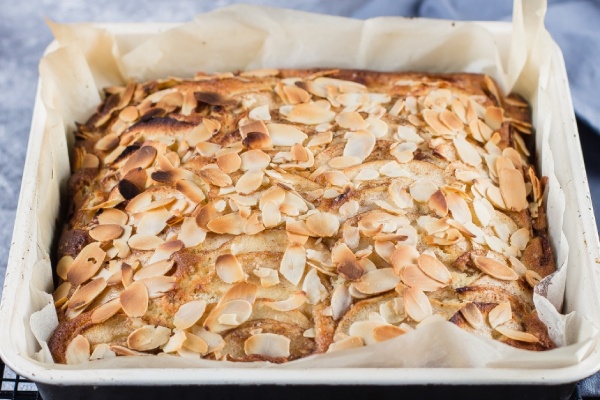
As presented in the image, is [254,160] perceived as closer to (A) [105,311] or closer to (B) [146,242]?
(B) [146,242]

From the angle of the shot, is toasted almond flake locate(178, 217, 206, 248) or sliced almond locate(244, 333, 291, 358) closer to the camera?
sliced almond locate(244, 333, 291, 358)

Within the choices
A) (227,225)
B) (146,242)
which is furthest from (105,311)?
(227,225)

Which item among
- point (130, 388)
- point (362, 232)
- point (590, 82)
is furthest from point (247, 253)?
point (590, 82)

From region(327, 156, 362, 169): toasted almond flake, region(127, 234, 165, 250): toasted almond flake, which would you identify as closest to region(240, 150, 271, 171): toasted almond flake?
region(327, 156, 362, 169): toasted almond flake

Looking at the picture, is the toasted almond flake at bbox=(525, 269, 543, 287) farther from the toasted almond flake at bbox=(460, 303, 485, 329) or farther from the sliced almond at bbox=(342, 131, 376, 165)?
the sliced almond at bbox=(342, 131, 376, 165)

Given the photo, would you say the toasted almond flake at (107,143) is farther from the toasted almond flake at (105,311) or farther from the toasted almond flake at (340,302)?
the toasted almond flake at (340,302)

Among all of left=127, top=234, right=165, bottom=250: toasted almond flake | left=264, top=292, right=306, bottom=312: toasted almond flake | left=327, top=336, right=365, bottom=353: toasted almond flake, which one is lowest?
left=327, top=336, right=365, bottom=353: toasted almond flake
